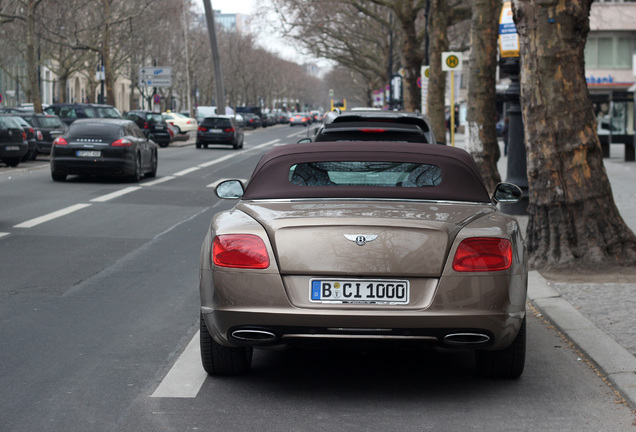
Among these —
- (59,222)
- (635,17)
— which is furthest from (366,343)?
(635,17)

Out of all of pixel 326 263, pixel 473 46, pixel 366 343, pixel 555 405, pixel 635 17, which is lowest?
pixel 555 405

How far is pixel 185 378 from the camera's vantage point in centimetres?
582

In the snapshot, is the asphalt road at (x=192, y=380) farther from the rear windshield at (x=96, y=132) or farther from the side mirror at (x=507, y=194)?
the rear windshield at (x=96, y=132)

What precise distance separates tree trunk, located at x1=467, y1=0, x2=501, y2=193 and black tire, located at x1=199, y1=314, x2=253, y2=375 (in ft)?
45.9

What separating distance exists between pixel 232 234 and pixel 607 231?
5515 millimetres

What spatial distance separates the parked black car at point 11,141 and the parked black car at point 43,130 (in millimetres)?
4970

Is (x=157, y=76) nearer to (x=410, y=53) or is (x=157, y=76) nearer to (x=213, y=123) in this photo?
(x=213, y=123)

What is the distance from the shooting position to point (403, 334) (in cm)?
520

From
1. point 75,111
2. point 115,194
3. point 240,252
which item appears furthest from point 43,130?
point 240,252

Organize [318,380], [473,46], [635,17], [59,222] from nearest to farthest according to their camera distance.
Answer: [318,380] → [59,222] → [473,46] → [635,17]

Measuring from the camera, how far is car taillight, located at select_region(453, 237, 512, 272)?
17.2 feet

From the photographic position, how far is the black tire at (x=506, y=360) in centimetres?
576

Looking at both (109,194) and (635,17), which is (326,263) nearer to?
(109,194)

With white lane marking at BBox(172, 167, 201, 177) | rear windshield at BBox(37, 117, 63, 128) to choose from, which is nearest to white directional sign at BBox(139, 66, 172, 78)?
rear windshield at BBox(37, 117, 63, 128)
